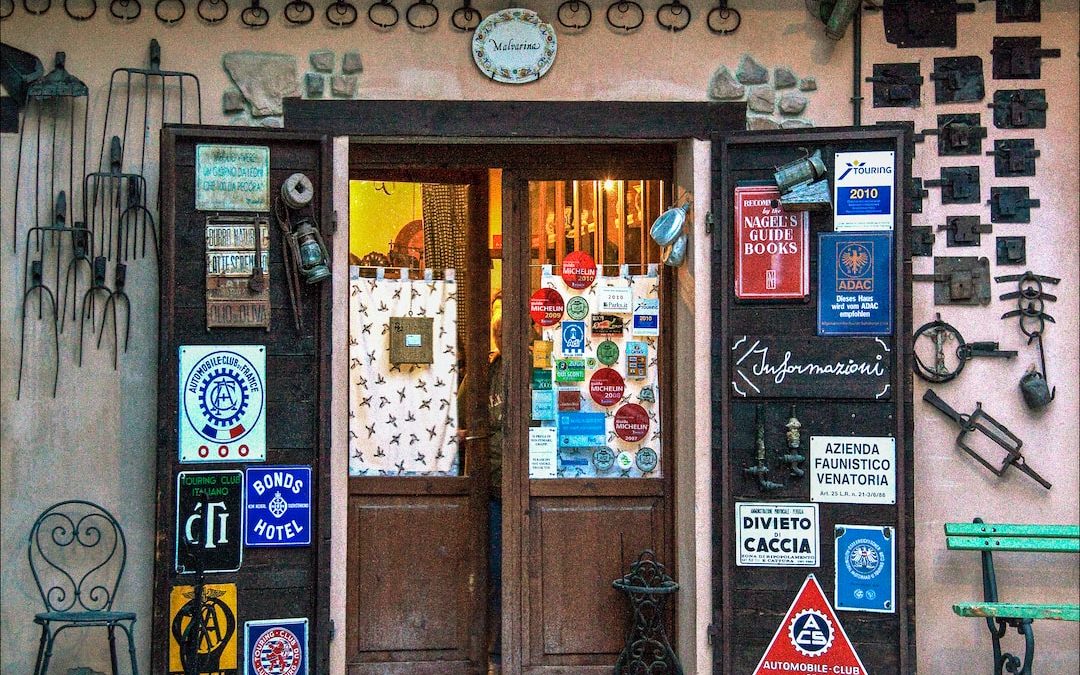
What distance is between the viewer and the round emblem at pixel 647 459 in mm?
5707

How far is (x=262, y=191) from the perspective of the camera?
5.19 metres

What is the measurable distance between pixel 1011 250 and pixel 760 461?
1480 mm

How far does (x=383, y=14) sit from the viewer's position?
540 centimetres

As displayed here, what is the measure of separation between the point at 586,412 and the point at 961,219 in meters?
1.93

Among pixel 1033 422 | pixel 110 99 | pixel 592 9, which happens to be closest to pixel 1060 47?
pixel 1033 422

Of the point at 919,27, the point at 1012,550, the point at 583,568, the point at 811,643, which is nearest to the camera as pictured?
the point at 1012,550

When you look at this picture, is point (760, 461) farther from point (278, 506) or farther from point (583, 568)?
point (278, 506)

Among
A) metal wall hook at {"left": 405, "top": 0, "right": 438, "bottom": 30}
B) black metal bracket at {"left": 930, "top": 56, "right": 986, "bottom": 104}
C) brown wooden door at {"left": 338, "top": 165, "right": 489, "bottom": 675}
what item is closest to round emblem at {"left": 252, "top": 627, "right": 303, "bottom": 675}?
brown wooden door at {"left": 338, "top": 165, "right": 489, "bottom": 675}

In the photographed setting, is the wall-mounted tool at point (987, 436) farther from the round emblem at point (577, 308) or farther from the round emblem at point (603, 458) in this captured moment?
the round emblem at point (577, 308)

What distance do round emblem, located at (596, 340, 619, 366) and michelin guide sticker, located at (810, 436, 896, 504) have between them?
1.04 m

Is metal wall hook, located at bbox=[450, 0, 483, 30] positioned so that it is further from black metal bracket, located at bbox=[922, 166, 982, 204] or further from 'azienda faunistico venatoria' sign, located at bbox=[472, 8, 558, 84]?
black metal bracket, located at bbox=[922, 166, 982, 204]

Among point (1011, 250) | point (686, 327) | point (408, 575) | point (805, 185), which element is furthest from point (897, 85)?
point (408, 575)

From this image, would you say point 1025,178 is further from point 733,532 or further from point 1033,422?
point 733,532

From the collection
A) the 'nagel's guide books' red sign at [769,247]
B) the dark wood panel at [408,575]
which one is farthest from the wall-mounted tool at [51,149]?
the 'nagel's guide books' red sign at [769,247]
